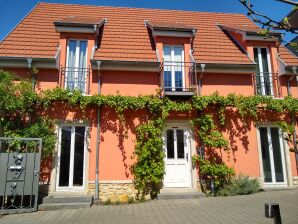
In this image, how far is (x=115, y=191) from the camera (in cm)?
1020

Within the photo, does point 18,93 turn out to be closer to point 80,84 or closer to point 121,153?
point 80,84

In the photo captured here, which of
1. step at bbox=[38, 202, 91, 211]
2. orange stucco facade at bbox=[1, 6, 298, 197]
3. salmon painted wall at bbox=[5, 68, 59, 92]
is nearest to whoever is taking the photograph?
step at bbox=[38, 202, 91, 211]

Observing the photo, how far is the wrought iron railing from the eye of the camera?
1144cm

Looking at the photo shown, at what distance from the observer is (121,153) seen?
1050cm

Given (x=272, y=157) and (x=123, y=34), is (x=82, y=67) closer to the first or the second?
(x=123, y=34)

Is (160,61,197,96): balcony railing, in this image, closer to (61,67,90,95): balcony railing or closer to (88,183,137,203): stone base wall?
(61,67,90,95): balcony railing

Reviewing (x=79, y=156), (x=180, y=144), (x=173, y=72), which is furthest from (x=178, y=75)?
(x=79, y=156)

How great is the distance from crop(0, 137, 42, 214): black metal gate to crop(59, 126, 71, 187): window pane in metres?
Result: 1.35

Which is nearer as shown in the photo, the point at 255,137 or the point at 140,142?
the point at 140,142

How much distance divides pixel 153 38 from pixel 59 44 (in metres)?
3.95

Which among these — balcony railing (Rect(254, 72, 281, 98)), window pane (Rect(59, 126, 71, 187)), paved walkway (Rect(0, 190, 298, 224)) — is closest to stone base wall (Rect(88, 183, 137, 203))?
paved walkway (Rect(0, 190, 298, 224))

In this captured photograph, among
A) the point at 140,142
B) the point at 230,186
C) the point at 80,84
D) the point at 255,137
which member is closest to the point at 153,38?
the point at 80,84

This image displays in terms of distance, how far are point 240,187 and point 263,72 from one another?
195 inches

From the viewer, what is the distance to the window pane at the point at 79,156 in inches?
406
